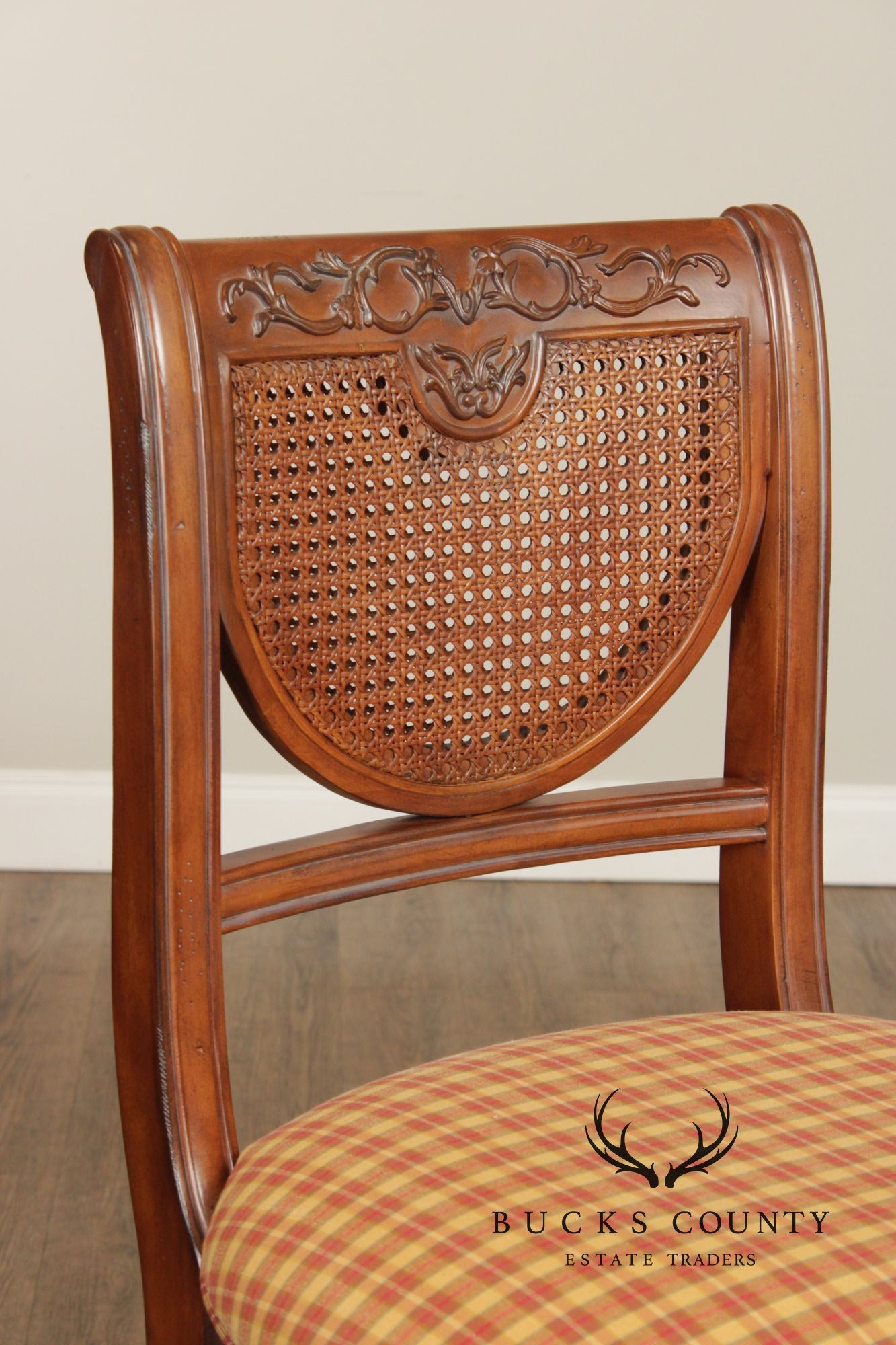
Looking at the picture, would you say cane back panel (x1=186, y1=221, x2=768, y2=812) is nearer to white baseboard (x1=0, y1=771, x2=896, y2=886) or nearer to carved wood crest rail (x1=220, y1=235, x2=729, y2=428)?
carved wood crest rail (x1=220, y1=235, x2=729, y2=428)

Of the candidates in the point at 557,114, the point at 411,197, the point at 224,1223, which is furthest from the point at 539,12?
the point at 224,1223

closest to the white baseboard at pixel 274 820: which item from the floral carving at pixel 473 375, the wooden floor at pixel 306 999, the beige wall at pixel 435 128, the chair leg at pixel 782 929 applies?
the wooden floor at pixel 306 999

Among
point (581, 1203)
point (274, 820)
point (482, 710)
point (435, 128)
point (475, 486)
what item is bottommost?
point (274, 820)

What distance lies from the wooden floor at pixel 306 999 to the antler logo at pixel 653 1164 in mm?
923

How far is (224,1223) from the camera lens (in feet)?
1.74

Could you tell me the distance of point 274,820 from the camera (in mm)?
2291

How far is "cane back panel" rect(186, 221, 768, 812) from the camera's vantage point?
2.02 feet

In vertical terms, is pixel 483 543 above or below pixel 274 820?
above

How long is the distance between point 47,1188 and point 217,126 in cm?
147

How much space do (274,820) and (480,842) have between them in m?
1.65

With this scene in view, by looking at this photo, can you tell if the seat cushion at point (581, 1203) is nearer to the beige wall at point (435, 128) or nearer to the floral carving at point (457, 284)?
the floral carving at point (457, 284)

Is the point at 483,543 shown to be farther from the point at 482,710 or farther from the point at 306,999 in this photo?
the point at 306,999

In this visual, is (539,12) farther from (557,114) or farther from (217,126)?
(217,126)

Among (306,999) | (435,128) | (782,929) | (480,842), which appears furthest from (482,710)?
(435,128)
